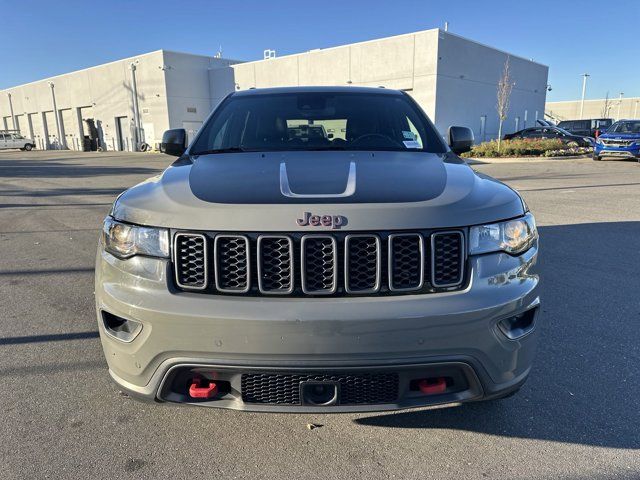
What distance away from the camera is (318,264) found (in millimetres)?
1891

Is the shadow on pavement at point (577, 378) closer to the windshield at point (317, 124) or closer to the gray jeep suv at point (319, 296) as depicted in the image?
the gray jeep suv at point (319, 296)

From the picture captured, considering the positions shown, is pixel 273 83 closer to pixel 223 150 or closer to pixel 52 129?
pixel 52 129

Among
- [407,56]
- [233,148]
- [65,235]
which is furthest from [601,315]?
[407,56]

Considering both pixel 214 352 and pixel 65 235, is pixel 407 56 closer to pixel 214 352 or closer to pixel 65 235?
pixel 65 235

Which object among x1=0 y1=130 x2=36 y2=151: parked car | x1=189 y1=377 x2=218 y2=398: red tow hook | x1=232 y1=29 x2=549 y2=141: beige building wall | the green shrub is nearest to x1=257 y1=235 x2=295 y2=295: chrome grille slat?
x1=189 y1=377 x2=218 y2=398: red tow hook

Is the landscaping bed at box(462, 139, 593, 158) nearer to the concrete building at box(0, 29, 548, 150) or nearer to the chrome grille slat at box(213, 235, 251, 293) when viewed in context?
the concrete building at box(0, 29, 548, 150)

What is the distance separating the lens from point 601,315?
3.82 m

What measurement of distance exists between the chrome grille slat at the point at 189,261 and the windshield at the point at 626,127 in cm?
2405

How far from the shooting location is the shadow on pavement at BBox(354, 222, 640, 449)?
7.88 feet

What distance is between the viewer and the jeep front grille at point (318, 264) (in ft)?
6.15

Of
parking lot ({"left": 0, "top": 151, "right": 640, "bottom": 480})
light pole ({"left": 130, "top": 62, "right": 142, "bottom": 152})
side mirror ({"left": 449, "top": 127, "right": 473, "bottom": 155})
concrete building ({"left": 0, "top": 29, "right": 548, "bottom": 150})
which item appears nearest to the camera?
parking lot ({"left": 0, "top": 151, "right": 640, "bottom": 480})

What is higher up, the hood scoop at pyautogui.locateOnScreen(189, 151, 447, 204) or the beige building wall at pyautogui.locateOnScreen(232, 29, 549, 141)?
the beige building wall at pyautogui.locateOnScreen(232, 29, 549, 141)

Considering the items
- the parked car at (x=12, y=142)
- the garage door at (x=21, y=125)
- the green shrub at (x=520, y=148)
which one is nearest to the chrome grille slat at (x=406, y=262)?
the green shrub at (x=520, y=148)

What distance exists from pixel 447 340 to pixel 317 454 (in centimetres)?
89
